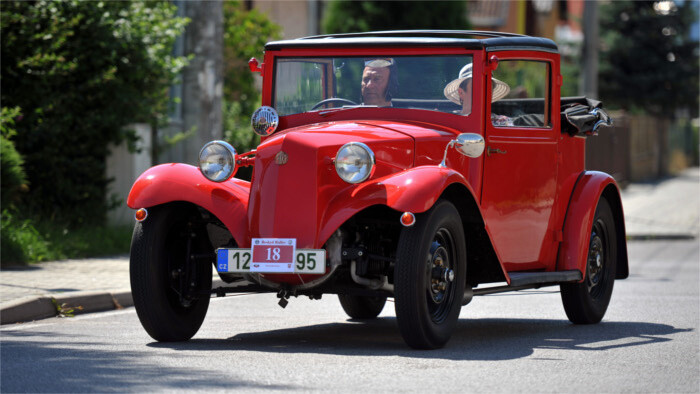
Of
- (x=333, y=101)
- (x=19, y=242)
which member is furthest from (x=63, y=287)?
(x=333, y=101)

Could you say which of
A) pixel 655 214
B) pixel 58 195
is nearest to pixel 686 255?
pixel 655 214

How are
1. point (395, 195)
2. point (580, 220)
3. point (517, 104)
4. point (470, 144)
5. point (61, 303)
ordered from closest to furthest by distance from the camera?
point (395, 195)
point (470, 144)
point (580, 220)
point (517, 104)
point (61, 303)

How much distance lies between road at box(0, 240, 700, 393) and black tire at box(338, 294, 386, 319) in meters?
0.10

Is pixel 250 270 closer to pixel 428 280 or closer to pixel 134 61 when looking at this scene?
pixel 428 280

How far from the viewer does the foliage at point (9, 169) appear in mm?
13342

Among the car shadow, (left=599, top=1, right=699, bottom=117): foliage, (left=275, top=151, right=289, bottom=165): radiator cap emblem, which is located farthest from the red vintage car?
(left=599, top=1, right=699, bottom=117): foliage

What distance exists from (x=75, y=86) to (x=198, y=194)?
7203 mm

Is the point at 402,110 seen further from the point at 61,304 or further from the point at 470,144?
the point at 61,304

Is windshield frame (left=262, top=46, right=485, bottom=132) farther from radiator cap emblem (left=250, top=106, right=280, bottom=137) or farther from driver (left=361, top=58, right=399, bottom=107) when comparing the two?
radiator cap emblem (left=250, top=106, right=280, bottom=137)

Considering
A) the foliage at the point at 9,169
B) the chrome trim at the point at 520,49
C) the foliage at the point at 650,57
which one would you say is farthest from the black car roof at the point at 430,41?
the foliage at the point at 650,57

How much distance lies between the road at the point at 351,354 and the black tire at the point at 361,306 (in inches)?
4.1

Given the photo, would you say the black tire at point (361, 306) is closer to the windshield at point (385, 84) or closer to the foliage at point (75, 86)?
the windshield at point (385, 84)

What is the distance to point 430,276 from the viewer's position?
749 cm

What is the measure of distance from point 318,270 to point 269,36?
58.5ft
